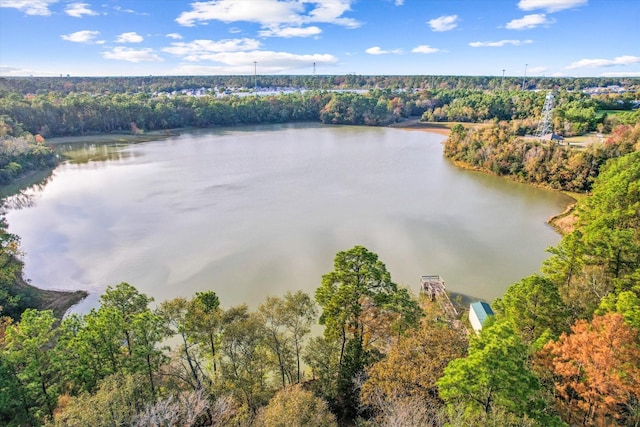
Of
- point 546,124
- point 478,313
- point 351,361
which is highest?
point 546,124

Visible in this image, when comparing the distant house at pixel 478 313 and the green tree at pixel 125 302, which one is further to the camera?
the distant house at pixel 478 313

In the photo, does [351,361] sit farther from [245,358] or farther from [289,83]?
[289,83]

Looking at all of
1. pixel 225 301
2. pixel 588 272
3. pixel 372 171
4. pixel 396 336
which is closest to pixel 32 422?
pixel 225 301

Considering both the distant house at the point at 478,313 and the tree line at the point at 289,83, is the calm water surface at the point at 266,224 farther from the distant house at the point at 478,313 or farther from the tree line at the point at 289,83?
the tree line at the point at 289,83

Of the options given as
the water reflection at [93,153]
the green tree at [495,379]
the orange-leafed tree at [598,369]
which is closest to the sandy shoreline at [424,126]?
the water reflection at [93,153]

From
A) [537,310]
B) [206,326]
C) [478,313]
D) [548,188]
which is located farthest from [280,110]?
[537,310]

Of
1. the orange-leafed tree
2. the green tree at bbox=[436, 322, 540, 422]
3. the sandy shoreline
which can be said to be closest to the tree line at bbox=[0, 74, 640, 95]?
the sandy shoreline

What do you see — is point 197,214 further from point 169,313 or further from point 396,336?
point 396,336
